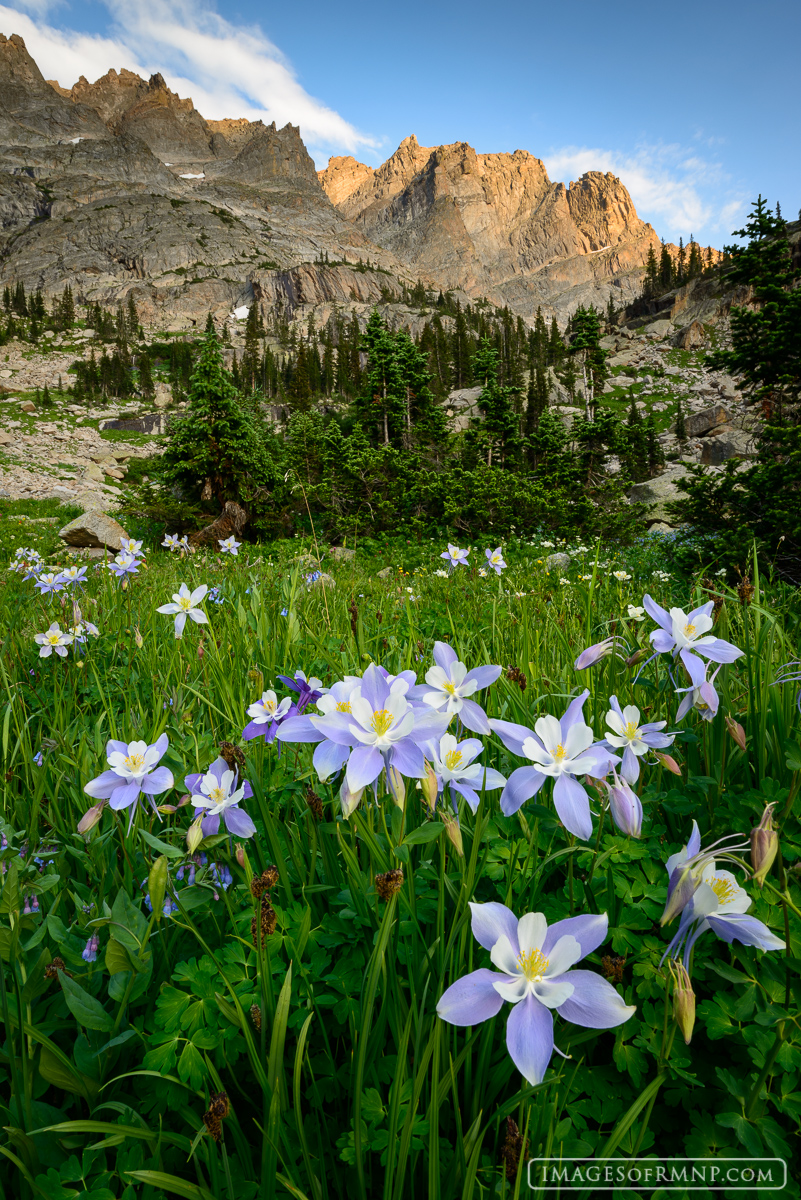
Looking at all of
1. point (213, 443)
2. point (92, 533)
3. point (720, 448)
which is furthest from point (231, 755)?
point (720, 448)

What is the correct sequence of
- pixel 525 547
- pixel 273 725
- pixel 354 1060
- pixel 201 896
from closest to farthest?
1. pixel 354 1060
2. pixel 201 896
3. pixel 273 725
4. pixel 525 547

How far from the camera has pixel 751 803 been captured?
47.0 inches

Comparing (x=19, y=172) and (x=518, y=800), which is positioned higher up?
(x=19, y=172)

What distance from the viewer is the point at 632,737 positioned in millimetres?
1120

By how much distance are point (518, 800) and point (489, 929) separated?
0.23 meters

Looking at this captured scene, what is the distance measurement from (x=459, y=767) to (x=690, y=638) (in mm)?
601

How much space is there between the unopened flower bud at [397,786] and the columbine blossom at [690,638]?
64cm

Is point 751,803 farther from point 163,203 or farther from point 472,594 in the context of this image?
point 163,203

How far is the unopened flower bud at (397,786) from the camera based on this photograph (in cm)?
85

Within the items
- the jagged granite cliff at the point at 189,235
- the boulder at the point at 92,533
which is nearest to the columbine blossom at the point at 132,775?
the boulder at the point at 92,533

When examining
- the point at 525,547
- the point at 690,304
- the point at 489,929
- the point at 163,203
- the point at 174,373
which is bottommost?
the point at 525,547

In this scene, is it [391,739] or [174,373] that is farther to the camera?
[174,373]

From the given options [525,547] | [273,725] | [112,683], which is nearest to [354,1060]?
[273,725]

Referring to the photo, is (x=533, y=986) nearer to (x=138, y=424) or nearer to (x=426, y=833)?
(x=426, y=833)
